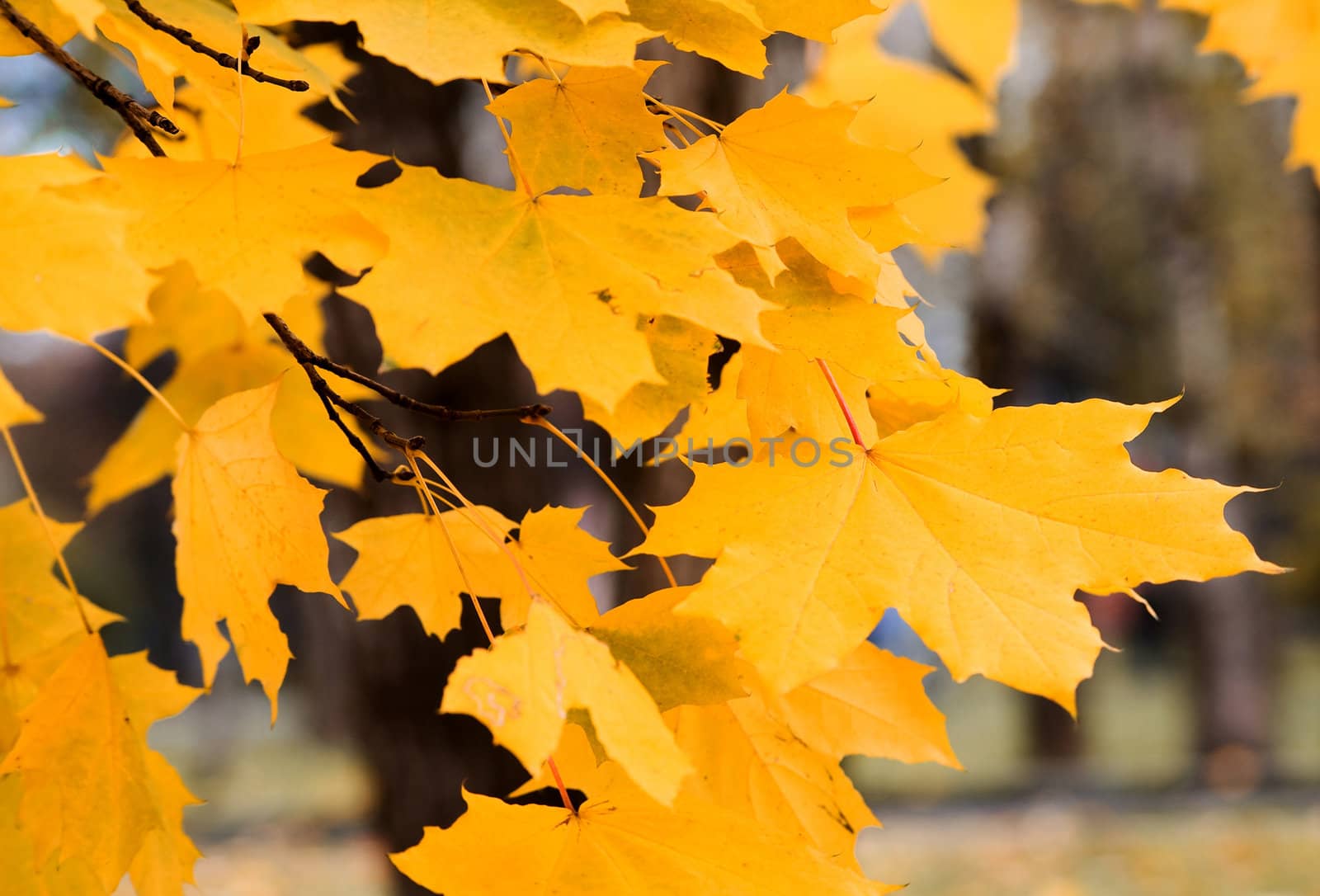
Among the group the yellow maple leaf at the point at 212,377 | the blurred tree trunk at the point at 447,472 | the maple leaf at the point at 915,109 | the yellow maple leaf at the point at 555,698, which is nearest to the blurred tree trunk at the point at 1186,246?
the maple leaf at the point at 915,109

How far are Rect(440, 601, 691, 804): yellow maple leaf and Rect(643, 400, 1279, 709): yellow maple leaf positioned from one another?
0.05 metres

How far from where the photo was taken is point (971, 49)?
57.1 inches

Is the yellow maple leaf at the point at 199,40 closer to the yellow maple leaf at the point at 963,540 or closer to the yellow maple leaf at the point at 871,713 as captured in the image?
the yellow maple leaf at the point at 963,540

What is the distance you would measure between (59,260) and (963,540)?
0.43m

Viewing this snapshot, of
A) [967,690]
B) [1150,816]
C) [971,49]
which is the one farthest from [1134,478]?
[967,690]

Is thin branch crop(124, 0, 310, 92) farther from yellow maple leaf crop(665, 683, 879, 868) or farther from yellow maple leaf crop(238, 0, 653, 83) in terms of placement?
yellow maple leaf crop(665, 683, 879, 868)

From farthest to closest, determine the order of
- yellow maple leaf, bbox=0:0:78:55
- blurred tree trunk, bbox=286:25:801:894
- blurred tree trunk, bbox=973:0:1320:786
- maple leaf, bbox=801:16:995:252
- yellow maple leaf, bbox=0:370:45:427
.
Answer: blurred tree trunk, bbox=973:0:1320:786 < maple leaf, bbox=801:16:995:252 < blurred tree trunk, bbox=286:25:801:894 < yellow maple leaf, bbox=0:0:78:55 < yellow maple leaf, bbox=0:370:45:427

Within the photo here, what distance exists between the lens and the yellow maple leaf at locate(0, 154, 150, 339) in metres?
0.45

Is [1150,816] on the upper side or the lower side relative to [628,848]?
lower

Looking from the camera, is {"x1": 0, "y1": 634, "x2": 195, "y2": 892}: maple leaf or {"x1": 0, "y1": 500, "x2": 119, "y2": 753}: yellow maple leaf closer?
{"x1": 0, "y1": 634, "x2": 195, "y2": 892}: maple leaf

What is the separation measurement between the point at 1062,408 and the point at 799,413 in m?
0.14

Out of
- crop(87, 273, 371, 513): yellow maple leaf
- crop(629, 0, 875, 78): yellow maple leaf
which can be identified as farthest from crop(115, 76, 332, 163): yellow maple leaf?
crop(629, 0, 875, 78): yellow maple leaf

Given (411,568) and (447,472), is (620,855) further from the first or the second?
(447,472)

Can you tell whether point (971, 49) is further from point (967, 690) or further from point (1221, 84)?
point (967, 690)
